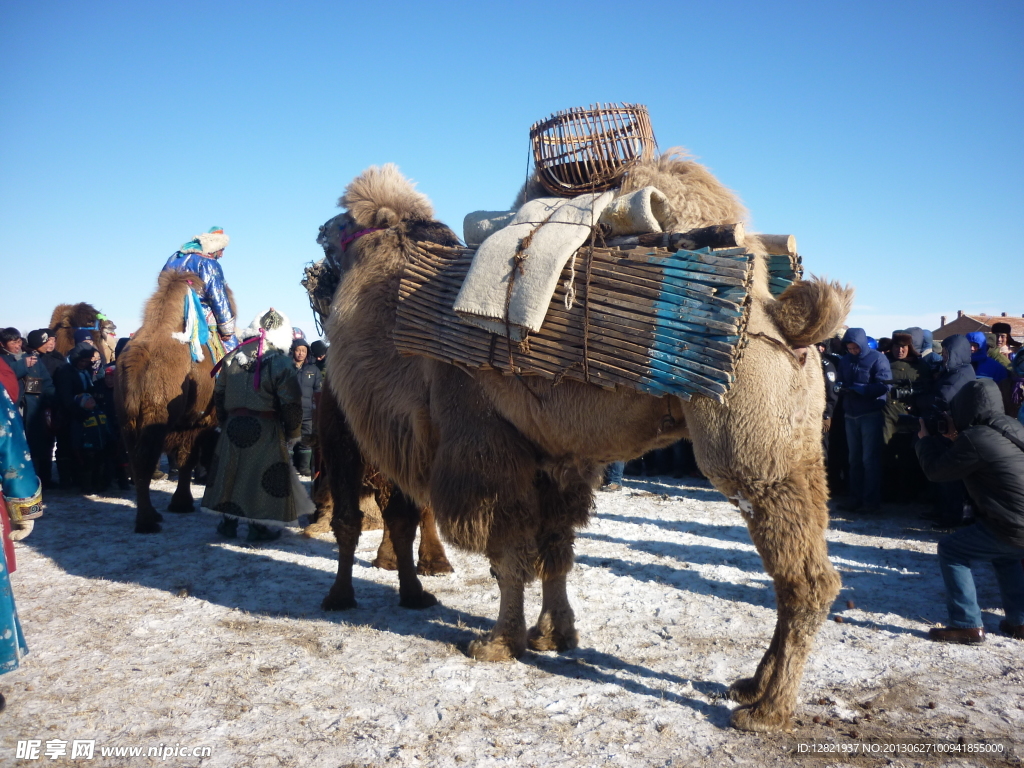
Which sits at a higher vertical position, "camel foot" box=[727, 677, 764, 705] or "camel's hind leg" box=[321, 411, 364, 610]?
"camel's hind leg" box=[321, 411, 364, 610]

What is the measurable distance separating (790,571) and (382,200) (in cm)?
344

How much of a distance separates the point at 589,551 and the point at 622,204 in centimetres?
361

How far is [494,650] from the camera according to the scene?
13.1ft

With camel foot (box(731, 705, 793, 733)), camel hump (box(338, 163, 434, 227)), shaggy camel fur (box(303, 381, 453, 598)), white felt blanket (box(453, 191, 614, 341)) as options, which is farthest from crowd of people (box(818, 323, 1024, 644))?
camel hump (box(338, 163, 434, 227))

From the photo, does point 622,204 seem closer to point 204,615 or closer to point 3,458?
point 3,458

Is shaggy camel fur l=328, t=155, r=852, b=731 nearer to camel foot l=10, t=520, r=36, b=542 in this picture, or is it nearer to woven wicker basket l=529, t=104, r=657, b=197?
woven wicker basket l=529, t=104, r=657, b=197

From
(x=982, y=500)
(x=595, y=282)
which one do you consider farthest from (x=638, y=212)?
(x=982, y=500)

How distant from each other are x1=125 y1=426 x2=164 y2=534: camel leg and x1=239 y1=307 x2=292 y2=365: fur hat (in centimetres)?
142

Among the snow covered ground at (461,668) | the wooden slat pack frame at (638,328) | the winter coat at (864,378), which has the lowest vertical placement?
the snow covered ground at (461,668)

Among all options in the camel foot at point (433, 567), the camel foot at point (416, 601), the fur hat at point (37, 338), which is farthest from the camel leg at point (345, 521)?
the fur hat at point (37, 338)

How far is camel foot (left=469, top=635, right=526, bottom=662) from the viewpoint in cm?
399

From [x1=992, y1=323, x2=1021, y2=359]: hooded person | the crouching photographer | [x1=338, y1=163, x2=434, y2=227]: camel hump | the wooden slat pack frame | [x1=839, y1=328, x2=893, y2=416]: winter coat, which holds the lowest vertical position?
the crouching photographer

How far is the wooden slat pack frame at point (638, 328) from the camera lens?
296 centimetres

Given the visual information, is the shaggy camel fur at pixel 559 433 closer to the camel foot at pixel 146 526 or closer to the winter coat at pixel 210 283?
the camel foot at pixel 146 526
